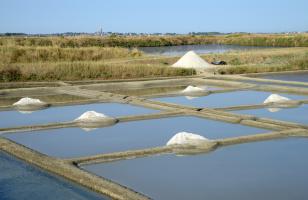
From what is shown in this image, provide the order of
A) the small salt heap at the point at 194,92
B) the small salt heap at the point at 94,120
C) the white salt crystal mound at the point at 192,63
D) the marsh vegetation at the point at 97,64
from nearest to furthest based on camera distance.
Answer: the small salt heap at the point at 94,120 → the small salt heap at the point at 194,92 → the marsh vegetation at the point at 97,64 → the white salt crystal mound at the point at 192,63

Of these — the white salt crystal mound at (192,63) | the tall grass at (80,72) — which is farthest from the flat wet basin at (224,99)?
the white salt crystal mound at (192,63)

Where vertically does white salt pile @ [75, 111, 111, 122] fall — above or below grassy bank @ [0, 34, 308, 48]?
below

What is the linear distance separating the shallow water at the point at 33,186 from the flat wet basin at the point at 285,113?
3.30 metres

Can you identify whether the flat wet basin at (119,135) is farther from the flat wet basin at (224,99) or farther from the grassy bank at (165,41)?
the grassy bank at (165,41)

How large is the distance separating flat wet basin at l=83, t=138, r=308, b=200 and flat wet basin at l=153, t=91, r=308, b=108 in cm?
271

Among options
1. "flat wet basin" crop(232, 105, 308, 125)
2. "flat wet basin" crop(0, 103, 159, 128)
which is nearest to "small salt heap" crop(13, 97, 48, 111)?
"flat wet basin" crop(0, 103, 159, 128)

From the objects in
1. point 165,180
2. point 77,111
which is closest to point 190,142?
point 165,180

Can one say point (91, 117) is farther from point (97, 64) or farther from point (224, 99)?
point (97, 64)

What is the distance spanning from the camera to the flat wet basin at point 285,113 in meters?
5.97

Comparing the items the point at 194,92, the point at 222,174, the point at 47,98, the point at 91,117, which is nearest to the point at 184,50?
the point at 194,92

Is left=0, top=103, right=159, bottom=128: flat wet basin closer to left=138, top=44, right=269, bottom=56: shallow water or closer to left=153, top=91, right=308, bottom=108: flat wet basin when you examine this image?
left=153, top=91, right=308, bottom=108: flat wet basin

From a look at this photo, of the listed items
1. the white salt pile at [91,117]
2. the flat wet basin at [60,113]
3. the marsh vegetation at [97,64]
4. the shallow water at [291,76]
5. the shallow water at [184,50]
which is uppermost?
the marsh vegetation at [97,64]

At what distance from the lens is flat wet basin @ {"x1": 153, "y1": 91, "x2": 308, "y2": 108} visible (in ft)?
23.9

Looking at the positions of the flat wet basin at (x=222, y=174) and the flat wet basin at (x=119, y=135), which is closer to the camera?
the flat wet basin at (x=222, y=174)
